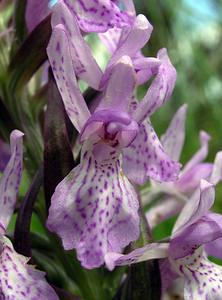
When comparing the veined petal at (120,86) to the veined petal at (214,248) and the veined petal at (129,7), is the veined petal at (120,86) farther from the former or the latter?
the veined petal at (214,248)

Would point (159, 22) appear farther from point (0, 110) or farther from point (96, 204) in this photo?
point (96, 204)

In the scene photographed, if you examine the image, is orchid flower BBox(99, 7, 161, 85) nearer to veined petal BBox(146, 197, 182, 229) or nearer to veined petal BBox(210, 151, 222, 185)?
veined petal BBox(210, 151, 222, 185)

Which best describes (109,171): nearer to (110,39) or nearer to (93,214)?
(93,214)

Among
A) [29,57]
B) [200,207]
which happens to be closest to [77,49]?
[29,57]

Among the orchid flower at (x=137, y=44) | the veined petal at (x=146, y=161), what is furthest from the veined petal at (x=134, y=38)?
the veined petal at (x=146, y=161)

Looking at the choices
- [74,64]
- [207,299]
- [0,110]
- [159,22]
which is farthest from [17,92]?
[159,22]

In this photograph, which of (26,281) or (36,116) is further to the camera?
(36,116)
